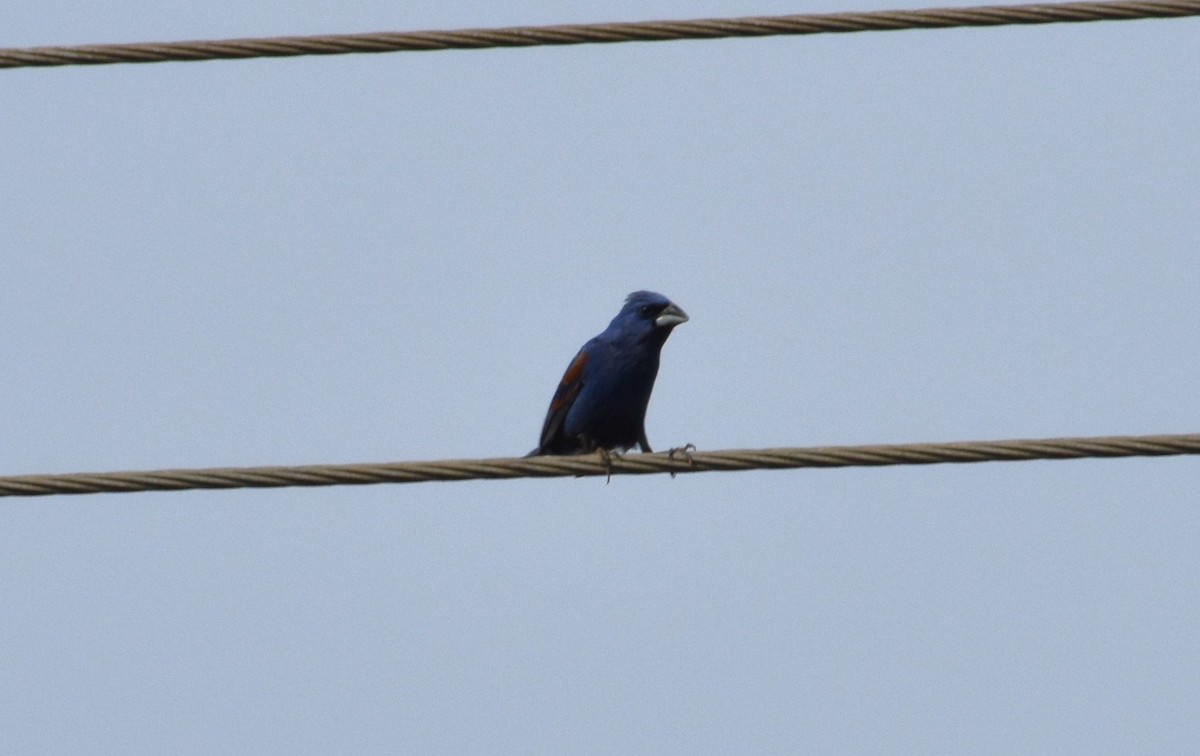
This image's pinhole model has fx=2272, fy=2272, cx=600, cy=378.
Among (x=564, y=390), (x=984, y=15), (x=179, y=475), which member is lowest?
(x=179, y=475)

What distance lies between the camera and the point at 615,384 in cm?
1112

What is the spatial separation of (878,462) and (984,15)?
139 centimetres

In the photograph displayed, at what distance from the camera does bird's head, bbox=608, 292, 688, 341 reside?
36.9ft

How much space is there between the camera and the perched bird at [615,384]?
11.1m

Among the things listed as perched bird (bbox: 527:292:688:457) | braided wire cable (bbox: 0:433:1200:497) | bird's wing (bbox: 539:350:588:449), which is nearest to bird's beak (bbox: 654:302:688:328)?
perched bird (bbox: 527:292:688:457)

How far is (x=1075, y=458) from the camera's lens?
688 centimetres

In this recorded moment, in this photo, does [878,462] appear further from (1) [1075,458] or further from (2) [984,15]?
(2) [984,15]

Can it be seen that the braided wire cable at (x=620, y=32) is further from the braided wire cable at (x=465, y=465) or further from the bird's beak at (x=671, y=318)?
the bird's beak at (x=671, y=318)

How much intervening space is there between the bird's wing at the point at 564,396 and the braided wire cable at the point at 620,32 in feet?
14.9

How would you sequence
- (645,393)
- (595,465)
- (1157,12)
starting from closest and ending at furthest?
(1157,12) < (595,465) < (645,393)

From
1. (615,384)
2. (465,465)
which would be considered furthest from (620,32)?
(615,384)

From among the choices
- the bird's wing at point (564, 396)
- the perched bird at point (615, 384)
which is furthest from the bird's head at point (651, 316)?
the bird's wing at point (564, 396)

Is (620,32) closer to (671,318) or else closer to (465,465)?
(465,465)

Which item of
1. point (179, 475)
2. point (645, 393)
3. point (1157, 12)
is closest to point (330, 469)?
point (179, 475)
